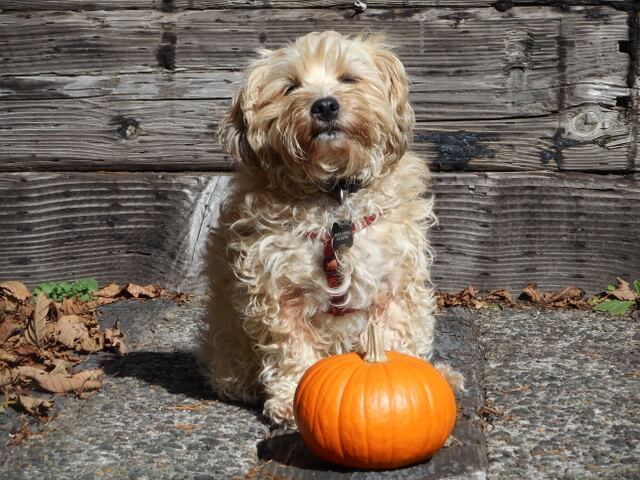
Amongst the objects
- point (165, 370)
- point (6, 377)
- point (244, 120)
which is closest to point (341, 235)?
point (244, 120)

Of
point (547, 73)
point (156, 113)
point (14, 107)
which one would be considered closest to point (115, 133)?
point (156, 113)

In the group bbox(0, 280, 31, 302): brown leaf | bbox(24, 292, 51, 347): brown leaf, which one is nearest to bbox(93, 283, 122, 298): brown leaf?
bbox(0, 280, 31, 302): brown leaf

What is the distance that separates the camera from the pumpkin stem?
3.61 meters

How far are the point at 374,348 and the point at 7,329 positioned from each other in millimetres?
2646

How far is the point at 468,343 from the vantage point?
5.06 meters

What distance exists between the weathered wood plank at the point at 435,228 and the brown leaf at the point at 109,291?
2.9 inches

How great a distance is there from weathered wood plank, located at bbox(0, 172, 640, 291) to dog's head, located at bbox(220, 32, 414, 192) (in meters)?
1.67

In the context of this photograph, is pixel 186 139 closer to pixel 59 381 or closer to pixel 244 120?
pixel 244 120

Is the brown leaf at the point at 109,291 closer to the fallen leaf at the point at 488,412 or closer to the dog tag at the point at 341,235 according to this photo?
the dog tag at the point at 341,235

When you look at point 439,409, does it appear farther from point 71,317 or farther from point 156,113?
point 156,113

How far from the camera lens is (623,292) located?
18.7 feet

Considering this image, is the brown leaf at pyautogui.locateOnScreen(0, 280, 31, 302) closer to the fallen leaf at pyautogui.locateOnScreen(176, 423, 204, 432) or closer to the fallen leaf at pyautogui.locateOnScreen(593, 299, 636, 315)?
the fallen leaf at pyautogui.locateOnScreen(176, 423, 204, 432)

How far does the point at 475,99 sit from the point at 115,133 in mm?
2260

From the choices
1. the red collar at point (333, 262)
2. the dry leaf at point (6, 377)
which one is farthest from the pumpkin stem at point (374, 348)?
the dry leaf at point (6, 377)
